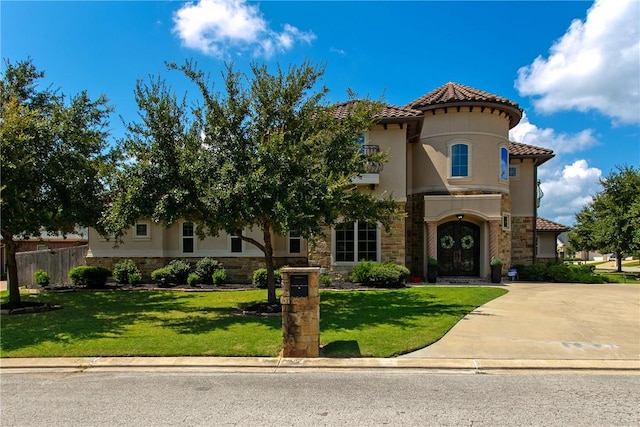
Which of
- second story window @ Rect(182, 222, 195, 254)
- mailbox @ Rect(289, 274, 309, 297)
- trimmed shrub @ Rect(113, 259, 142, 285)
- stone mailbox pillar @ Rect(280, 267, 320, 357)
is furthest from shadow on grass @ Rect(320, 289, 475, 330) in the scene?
trimmed shrub @ Rect(113, 259, 142, 285)

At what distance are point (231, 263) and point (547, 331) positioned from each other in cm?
1361

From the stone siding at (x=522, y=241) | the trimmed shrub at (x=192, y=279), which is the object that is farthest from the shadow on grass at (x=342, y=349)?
the stone siding at (x=522, y=241)

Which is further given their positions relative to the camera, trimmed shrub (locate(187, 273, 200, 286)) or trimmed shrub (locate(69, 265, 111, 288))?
trimmed shrub (locate(69, 265, 111, 288))

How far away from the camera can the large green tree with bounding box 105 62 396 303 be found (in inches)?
396

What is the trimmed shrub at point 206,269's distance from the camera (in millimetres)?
18625

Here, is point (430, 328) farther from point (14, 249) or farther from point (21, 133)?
point (14, 249)

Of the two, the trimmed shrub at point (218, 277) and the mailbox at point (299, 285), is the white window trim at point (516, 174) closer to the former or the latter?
the trimmed shrub at point (218, 277)

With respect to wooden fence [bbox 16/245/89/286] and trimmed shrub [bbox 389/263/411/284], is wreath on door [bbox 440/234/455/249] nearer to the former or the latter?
trimmed shrub [bbox 389/263/411/284]

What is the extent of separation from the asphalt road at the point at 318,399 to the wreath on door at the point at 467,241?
43.2 ft

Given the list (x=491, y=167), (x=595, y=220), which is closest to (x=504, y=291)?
(x=491, y=167)

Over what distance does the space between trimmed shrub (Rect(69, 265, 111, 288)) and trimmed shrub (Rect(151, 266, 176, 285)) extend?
2109 millimetres

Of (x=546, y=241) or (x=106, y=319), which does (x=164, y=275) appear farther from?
(x=546, y=241)

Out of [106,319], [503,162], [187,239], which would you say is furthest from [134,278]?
[503,162]

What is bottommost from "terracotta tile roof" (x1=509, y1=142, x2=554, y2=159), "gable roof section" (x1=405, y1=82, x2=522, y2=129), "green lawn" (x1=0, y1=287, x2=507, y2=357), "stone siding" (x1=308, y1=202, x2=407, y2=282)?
"green lawn" (x1=0, y1=287, x2=507, y2=357)
